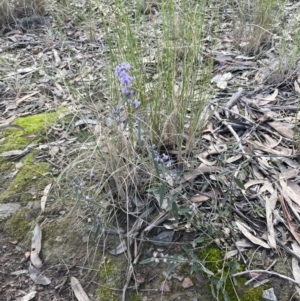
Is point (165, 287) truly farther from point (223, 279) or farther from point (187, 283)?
point (223, 279)

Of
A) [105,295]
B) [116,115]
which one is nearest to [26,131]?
A: [116,115]

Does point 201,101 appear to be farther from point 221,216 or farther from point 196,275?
point 196,275

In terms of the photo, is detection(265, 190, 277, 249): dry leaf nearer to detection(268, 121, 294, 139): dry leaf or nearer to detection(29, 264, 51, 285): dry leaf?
detection(268, 121, 294, 139): dry leaf

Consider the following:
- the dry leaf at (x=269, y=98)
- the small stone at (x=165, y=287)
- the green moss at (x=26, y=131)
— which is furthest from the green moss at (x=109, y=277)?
the dry leaf at (x=269, y=98)

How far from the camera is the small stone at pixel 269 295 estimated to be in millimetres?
1317

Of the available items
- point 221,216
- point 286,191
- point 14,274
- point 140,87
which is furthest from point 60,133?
point 286,191

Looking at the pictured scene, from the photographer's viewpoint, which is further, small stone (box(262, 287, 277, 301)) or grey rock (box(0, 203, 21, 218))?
grey rock (box(0, 203, 21, 218))

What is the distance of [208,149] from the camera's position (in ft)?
5.74

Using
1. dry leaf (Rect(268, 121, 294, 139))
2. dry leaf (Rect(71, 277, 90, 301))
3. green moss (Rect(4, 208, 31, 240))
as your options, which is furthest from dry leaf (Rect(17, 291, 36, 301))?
dry leaf (Rect(268, 121, 294, 139))

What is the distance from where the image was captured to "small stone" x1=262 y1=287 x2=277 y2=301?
1.32 metres

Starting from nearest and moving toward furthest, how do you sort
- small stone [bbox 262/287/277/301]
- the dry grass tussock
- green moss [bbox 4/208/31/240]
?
small stone [bbox 262/287/277/301]
green moss [bbox 4/208/31/240]
the dry grass tussock

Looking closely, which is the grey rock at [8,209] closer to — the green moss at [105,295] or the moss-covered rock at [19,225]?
the moss-covered rock at [19,225]

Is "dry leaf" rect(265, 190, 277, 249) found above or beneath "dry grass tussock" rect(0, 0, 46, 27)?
beneath

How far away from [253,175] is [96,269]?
664 millimetres
